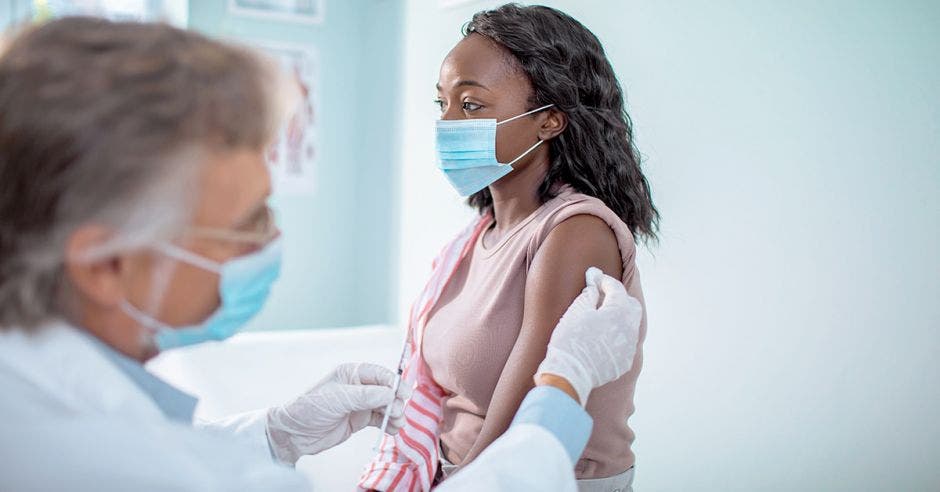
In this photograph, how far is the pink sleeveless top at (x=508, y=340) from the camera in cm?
135

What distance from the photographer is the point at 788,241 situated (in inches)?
61.2

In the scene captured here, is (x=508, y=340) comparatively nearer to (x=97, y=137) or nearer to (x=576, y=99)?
(x=576, y=99)

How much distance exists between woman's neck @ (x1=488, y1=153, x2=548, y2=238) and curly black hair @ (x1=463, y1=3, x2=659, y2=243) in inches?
0.7

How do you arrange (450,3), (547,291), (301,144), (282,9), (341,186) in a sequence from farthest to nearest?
(341,186) < (301,144) < (282,9) < (450,3) < (547,291)

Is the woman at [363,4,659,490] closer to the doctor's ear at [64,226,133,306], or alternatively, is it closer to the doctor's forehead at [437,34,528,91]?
the doctor's forehead at [437,34,528,91]

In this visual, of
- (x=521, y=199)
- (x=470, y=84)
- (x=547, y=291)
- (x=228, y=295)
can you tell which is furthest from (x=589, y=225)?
(x=228, y=295)

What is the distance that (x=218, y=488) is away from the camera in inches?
31.0

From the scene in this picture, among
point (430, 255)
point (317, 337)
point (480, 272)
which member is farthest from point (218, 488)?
point (430, 255)

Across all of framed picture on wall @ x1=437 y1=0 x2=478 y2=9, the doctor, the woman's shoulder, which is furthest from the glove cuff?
framed picture on wall @ x1=437 y1=0 x2=478 y2=9

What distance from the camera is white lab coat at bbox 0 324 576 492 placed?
28.9 inches

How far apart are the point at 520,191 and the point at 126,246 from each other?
882mm

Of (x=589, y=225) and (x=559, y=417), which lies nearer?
(x=559, y=417)

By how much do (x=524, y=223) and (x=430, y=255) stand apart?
1.75 m

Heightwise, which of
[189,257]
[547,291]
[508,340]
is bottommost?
[508,340]
